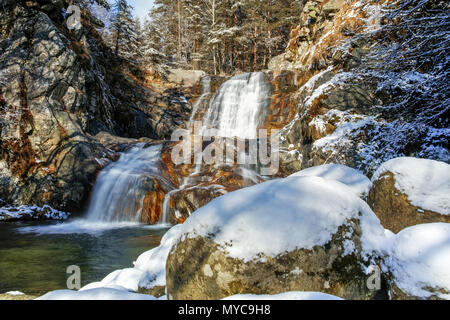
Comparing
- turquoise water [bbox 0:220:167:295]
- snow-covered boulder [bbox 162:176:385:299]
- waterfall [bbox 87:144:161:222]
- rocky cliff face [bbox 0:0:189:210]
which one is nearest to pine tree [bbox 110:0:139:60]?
rocky cliff face [bbox 0:0:189:210]

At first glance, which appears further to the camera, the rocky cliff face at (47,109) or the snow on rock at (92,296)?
the rocky cliff face at (47,109)

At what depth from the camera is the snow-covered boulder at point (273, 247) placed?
6.75ft

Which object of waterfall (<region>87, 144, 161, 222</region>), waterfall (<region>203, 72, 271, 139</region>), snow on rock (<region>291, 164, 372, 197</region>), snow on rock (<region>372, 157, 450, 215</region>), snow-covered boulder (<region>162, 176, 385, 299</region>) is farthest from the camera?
waterfall (<region>203, 72, 271, 139</region>)

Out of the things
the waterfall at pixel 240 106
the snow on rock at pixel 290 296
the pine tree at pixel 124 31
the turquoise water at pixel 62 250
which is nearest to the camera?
the snow on rock at pixel 290 296

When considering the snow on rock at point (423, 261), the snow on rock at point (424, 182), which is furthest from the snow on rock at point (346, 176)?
the snow on rock at point (423, 261)

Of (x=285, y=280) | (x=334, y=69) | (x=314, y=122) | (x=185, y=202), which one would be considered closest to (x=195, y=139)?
(x=185, y=202)

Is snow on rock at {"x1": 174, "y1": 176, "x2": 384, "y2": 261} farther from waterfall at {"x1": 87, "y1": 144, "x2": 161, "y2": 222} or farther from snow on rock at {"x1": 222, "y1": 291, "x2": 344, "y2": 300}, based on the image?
waterfall at {"x1": 87, "y1": 144, "x2": 161, "y2": 222}

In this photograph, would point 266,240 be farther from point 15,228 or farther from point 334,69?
point 334,69

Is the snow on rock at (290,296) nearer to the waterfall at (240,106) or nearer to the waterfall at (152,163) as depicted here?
the waterfall at (152,163)

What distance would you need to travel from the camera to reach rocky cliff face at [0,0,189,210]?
31.9 ft

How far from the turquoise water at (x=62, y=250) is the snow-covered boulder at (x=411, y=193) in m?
5.01

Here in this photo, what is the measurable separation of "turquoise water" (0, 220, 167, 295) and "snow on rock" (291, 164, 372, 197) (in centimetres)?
444

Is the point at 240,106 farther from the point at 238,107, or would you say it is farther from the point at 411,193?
the point at 411,193

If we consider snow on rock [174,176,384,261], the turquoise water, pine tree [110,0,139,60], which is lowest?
the turquoise water
